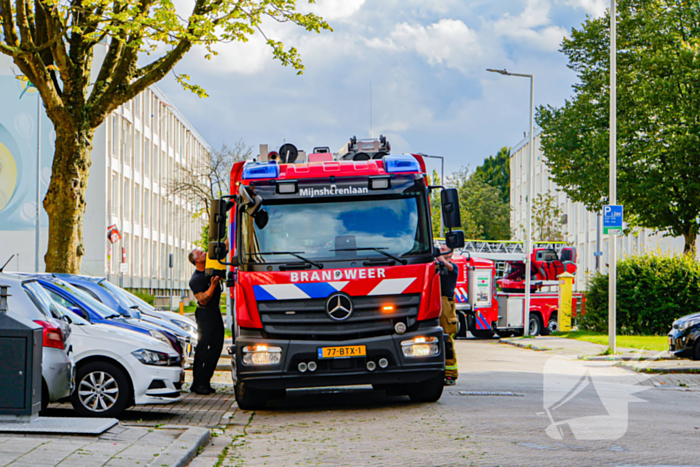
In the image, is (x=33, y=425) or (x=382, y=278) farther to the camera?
(x=382, y=278)

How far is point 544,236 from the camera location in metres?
58.5

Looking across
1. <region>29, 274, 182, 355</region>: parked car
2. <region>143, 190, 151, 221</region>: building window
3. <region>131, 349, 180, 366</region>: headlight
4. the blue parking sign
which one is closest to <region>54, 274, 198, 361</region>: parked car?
<region>29, 274, 182, 355</region>: parked car

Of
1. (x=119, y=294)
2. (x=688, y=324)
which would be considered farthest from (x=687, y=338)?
(x=119, y=294)

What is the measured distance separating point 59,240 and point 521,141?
78.9 meters

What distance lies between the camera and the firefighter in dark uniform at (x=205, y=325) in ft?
41.5

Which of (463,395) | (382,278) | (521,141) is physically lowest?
(463,395)

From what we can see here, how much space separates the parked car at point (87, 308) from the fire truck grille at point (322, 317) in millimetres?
1391

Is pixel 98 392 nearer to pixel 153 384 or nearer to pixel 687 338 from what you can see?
pixel 153 384

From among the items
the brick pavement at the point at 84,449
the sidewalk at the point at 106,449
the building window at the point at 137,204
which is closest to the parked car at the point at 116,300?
the sidewalk at the point at 106,449

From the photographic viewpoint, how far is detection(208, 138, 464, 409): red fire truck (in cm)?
1021

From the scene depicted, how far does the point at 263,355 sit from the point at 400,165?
293cm

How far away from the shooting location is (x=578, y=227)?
68.5 metres

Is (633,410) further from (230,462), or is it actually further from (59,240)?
(59,240)

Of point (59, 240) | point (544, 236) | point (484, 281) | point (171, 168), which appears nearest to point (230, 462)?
point (59, 240)
